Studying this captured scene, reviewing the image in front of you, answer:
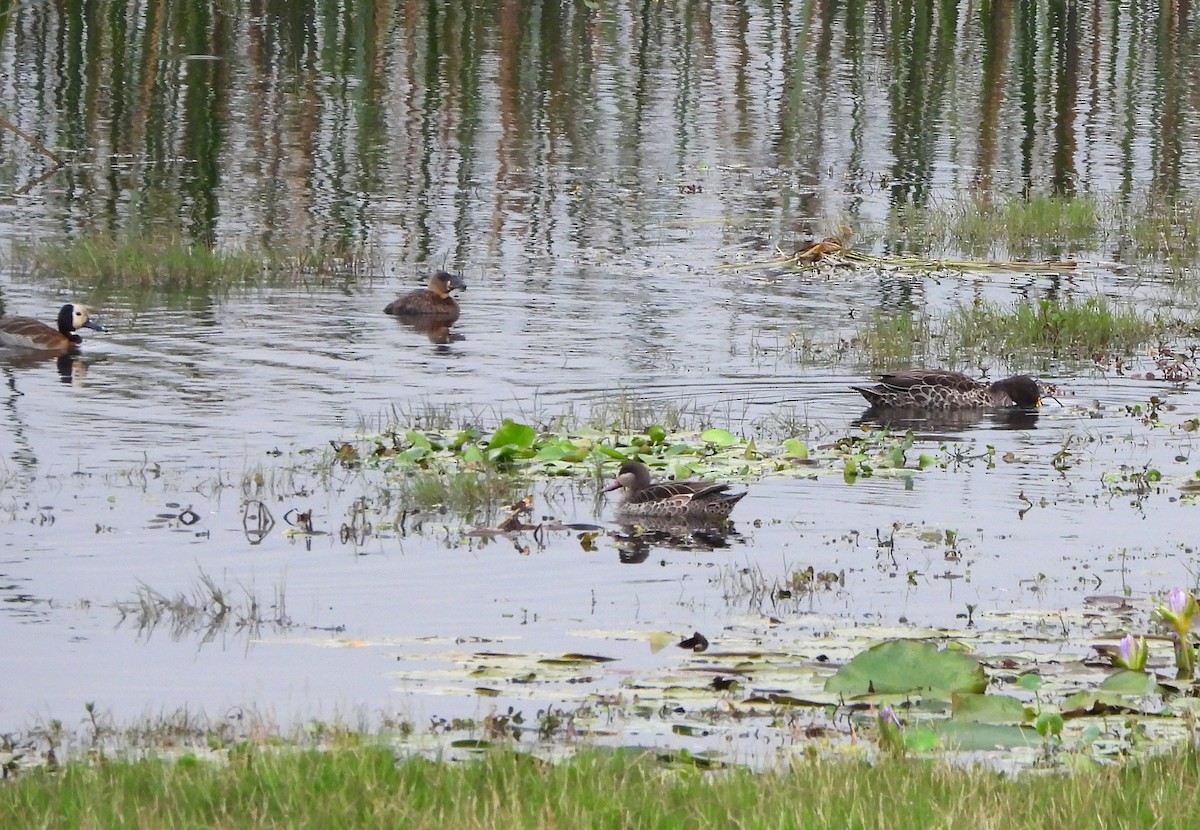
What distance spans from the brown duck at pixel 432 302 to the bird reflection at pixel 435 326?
0.04 m

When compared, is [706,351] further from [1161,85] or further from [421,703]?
[1161,85]

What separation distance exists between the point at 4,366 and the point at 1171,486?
10.4m

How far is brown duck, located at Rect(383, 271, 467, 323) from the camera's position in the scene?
20078mm

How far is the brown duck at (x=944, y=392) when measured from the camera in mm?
16203

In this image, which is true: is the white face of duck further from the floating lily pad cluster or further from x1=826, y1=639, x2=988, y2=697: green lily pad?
x1=826, y1=639, x2=988, y2=697: green lily pad

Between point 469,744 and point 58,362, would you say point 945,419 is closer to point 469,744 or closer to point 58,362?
point 58,362

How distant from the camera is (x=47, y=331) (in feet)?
60.6

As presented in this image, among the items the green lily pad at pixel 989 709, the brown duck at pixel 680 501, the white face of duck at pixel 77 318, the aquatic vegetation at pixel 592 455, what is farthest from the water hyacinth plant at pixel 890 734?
the white face of duck at pixel 77 318

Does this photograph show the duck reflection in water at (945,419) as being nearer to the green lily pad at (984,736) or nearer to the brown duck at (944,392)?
the brown duck at (944,392)

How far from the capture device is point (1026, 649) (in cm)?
945

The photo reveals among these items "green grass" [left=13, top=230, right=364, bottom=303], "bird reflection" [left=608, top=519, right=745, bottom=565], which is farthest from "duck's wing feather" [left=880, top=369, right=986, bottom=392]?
"green grass" [left=13, top=230, right=364, bottom=303]

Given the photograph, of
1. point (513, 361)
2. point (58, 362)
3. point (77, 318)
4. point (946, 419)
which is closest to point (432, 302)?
point (513, 361)

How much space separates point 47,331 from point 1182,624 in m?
12.3

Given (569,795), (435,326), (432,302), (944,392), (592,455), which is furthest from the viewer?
(432,302)
